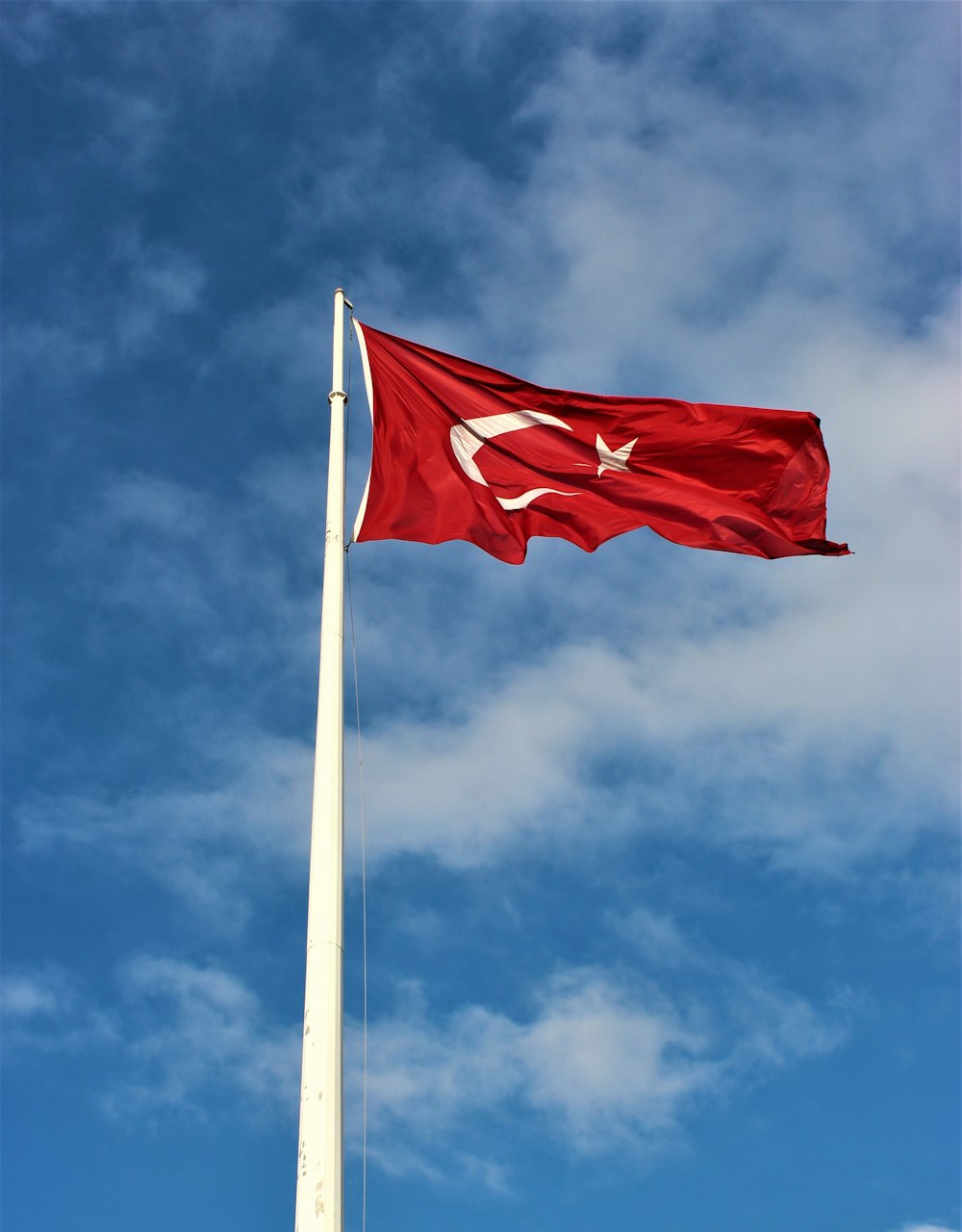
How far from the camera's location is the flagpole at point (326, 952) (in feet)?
36.2

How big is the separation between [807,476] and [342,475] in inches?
295

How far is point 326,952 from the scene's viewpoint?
40.0 ft

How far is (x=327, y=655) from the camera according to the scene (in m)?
14.0

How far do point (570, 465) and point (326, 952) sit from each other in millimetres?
9205

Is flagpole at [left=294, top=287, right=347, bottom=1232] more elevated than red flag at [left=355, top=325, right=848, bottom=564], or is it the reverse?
red flag at [left=355, top=325, right=848, bottom=564]

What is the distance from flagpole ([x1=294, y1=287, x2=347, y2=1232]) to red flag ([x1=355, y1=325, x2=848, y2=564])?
8.70ft

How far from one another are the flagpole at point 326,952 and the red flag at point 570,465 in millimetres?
2650

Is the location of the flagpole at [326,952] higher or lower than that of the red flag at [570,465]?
lower

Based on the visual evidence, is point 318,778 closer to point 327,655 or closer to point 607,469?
point 327,655

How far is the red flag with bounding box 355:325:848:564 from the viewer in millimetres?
17750

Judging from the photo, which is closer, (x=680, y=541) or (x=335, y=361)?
(x=335, y=361)

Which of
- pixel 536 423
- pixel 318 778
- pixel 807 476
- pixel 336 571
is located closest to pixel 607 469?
pixel 536 423

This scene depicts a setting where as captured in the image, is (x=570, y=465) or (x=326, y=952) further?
(x=570, y=465)

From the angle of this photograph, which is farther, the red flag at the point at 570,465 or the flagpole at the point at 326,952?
the red flag at the point at 570,465
